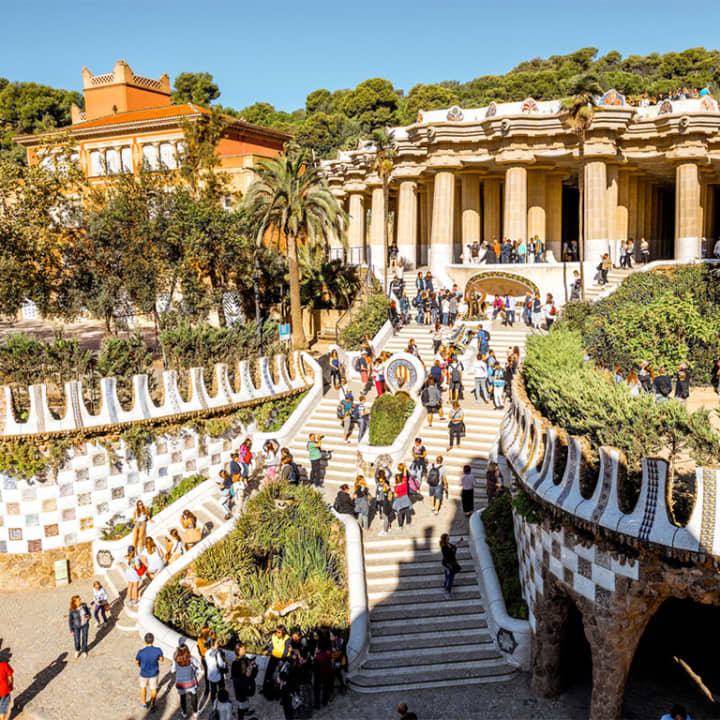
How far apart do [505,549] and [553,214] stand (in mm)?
28252

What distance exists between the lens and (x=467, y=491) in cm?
1759

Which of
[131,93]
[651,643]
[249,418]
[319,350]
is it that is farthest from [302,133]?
[651,643]

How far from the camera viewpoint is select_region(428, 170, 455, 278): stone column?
37.5 meters

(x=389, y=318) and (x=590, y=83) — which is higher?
(x=590, y=83)

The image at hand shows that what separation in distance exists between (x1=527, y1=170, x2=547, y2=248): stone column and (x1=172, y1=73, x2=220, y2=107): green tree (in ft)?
148

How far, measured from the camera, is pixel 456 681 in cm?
1376

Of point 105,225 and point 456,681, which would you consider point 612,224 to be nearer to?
point 105,225

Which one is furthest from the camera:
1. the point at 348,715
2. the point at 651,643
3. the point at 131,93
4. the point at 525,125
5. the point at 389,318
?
the point at 131,93

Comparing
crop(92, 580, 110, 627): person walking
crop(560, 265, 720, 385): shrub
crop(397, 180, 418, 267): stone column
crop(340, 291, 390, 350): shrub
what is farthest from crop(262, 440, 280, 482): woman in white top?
crop(397, 180, 418, 267): stone column

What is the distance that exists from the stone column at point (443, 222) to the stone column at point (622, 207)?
9.68m

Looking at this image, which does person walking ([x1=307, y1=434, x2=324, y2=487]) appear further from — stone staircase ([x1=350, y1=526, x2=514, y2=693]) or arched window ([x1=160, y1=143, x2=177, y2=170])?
arched window ([x1=160, y1=143, x2=177, y2=170])

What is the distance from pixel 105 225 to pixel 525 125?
64.9ft

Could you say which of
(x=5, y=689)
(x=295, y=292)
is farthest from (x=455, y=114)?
(x=5, y=689)

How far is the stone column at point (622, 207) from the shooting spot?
131 feet
